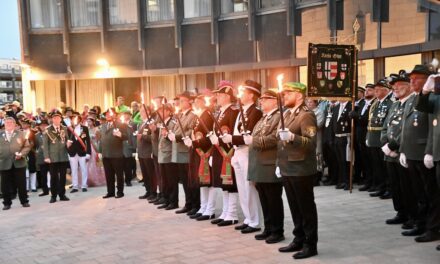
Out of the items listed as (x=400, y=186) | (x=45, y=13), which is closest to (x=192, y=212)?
(x=400, y=186)

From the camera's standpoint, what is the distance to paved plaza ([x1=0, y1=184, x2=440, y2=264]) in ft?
19.7

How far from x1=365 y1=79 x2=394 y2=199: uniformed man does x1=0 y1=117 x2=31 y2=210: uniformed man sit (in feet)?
23.7

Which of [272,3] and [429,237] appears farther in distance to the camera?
[272,3]

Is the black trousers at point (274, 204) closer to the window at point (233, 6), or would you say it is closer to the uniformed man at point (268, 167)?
the uniformed man at point (268, 167)

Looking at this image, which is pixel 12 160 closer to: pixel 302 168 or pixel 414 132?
pixel 302 168

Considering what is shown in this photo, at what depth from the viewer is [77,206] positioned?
10.4 m

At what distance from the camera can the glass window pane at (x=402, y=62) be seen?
513 inches

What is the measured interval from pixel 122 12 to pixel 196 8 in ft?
11.2

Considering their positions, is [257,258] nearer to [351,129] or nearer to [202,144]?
[202,144]

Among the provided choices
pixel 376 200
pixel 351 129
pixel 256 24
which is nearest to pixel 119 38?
pixel 256 24

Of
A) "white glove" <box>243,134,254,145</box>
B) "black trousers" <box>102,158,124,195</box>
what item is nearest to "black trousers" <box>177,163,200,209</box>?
"black trousers" <box>102,158,124,195</box>

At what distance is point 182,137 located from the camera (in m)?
8.82

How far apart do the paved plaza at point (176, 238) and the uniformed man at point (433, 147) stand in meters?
0.26

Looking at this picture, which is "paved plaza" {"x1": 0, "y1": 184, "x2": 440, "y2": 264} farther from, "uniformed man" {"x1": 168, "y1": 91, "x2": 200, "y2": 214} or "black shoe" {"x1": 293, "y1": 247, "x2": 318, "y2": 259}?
"uniformed man" {"x1": 168, "y1": 91, "x2": 200, "y2": 214}
